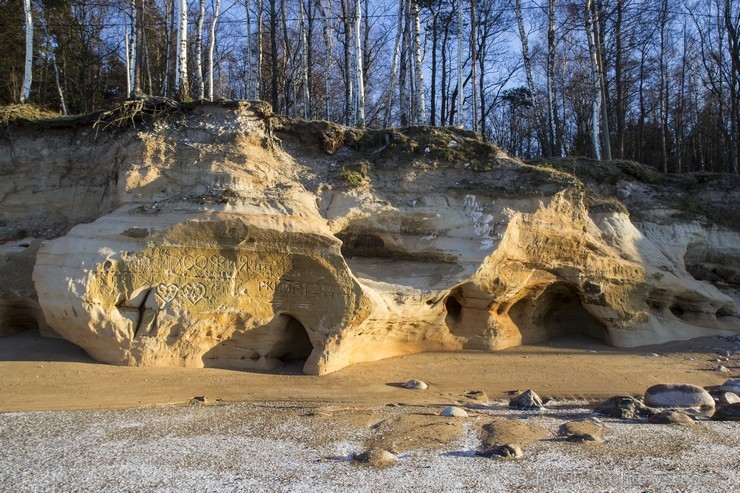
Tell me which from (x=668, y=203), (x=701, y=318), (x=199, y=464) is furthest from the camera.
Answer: (x=668, y=203)

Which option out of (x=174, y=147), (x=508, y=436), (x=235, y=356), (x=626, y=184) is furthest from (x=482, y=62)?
(x=508, y=436)

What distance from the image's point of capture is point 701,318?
1009 centimetres

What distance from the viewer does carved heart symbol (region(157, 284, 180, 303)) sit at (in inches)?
262

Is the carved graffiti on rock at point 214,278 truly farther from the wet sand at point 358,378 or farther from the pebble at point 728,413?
the pebble at point 728,413

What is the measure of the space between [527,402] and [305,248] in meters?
3.38

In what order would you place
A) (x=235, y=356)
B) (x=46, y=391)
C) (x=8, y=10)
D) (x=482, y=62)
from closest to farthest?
(x=46, y=391)
(x=235, y=356)
(x=8, y=10)
(x=482, y=62)

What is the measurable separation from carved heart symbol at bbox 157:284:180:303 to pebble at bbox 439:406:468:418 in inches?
144

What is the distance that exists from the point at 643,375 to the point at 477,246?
9.69ft

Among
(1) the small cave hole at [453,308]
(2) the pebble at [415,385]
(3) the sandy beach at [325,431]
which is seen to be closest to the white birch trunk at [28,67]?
(3) the sandy beach at [325,431]

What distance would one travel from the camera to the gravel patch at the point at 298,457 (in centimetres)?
338

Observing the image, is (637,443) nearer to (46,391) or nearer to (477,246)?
(477,246)

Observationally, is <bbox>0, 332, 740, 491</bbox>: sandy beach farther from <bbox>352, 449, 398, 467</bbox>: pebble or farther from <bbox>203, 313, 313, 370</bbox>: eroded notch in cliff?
<bbox>203, 313, 313, 370</bbox>: eroded notch in cliff

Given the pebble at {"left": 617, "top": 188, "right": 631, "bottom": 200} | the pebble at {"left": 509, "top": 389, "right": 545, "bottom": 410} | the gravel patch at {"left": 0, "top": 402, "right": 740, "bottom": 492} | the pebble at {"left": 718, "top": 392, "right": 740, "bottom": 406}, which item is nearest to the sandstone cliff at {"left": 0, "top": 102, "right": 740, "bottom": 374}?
the pebble at {"left": 617, "top": 188, "right": 631, "bottom": 200}

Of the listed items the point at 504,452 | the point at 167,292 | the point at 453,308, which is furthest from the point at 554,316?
the point at 167,292
